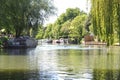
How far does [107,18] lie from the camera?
843 inches

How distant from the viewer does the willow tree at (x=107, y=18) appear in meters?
20.9

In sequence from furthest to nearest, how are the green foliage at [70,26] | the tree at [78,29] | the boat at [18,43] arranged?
the green foliage at [70,26], the tree at [78,29], the boat at [18,43]

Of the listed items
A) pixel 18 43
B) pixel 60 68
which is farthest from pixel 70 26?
pixel 60 68

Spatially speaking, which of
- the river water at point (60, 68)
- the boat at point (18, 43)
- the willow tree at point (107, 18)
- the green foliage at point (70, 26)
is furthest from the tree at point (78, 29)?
the willow tree at point (107, 18)

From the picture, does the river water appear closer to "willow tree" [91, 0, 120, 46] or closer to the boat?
"willow tree" [91, 0, 120, 46]

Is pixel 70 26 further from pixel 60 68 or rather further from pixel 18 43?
pixel 60 68

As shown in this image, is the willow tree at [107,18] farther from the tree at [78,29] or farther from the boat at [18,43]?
the tree at [78,29]

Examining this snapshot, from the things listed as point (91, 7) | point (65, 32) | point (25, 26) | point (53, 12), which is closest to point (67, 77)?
point (91, 7)

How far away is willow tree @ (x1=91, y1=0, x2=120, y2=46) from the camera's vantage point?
20938mm

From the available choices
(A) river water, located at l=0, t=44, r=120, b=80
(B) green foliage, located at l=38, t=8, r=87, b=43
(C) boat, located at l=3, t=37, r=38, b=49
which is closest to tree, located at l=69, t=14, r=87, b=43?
(B) green foliage, located at l=38, t=8, r=87, b=43

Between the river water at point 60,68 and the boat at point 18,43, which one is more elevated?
the boat at point 18,43

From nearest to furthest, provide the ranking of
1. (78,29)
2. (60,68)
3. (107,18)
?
(107,18) → (60,68) → (78,29)

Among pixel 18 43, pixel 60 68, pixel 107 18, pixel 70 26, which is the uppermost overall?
pixel 70 26

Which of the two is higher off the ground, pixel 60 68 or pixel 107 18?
pixel 107 18
